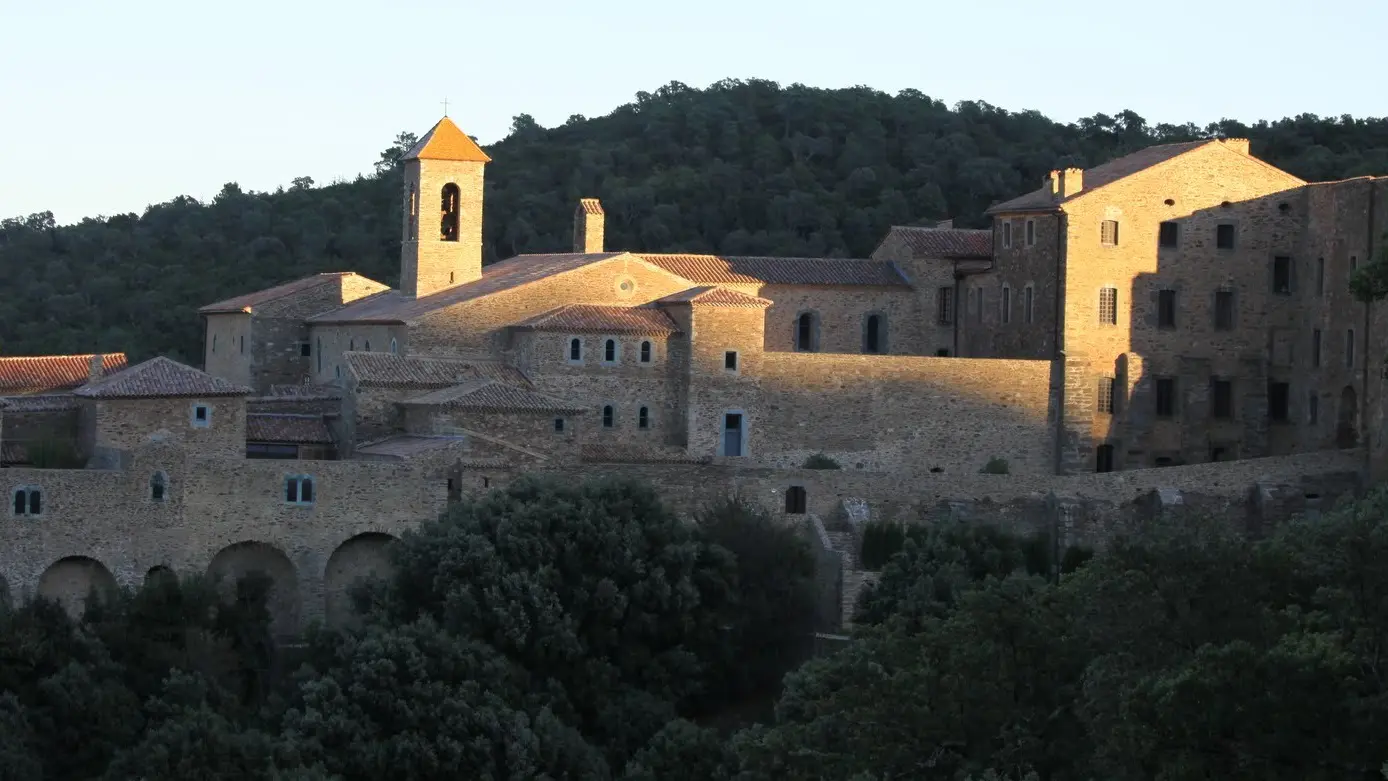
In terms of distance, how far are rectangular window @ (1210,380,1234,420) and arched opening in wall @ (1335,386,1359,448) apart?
229 centimetres

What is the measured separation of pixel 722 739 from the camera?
126ft

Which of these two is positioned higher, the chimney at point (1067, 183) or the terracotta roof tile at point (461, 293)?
the chimney at point (1067, 183)

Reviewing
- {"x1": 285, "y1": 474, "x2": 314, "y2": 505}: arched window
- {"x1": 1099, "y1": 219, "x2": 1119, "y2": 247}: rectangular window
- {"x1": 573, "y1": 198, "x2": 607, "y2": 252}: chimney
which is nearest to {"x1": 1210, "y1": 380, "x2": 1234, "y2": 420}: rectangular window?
{"x1": 1099, "y1": 219, "x2": 1119, "y2": 247}: rectangular window

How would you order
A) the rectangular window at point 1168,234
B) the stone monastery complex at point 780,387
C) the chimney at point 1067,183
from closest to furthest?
1. the stone monastery complex at point 780,387
2. the rectangular window at point 1168,234
3. the chimney at point 1067,183

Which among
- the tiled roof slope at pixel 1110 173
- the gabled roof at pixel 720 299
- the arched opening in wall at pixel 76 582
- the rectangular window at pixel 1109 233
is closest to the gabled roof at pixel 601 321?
the gabled roof at pixel 720 299

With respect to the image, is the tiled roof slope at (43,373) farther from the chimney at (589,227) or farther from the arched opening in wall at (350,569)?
the chimney at (589,227)

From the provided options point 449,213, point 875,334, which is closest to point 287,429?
point 449,213

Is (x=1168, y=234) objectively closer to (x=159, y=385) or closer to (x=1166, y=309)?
(x=1166, y=309)

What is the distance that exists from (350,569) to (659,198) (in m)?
33.1

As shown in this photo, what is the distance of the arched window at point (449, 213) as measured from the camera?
50875mm

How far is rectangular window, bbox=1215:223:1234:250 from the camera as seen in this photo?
47.8 meters

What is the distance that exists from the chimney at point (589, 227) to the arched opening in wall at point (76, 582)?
15.6 meters

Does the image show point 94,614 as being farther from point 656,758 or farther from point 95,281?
point 95,281

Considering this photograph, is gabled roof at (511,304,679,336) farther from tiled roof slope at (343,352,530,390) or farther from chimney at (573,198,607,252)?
chimney at (573,198,607,252)
